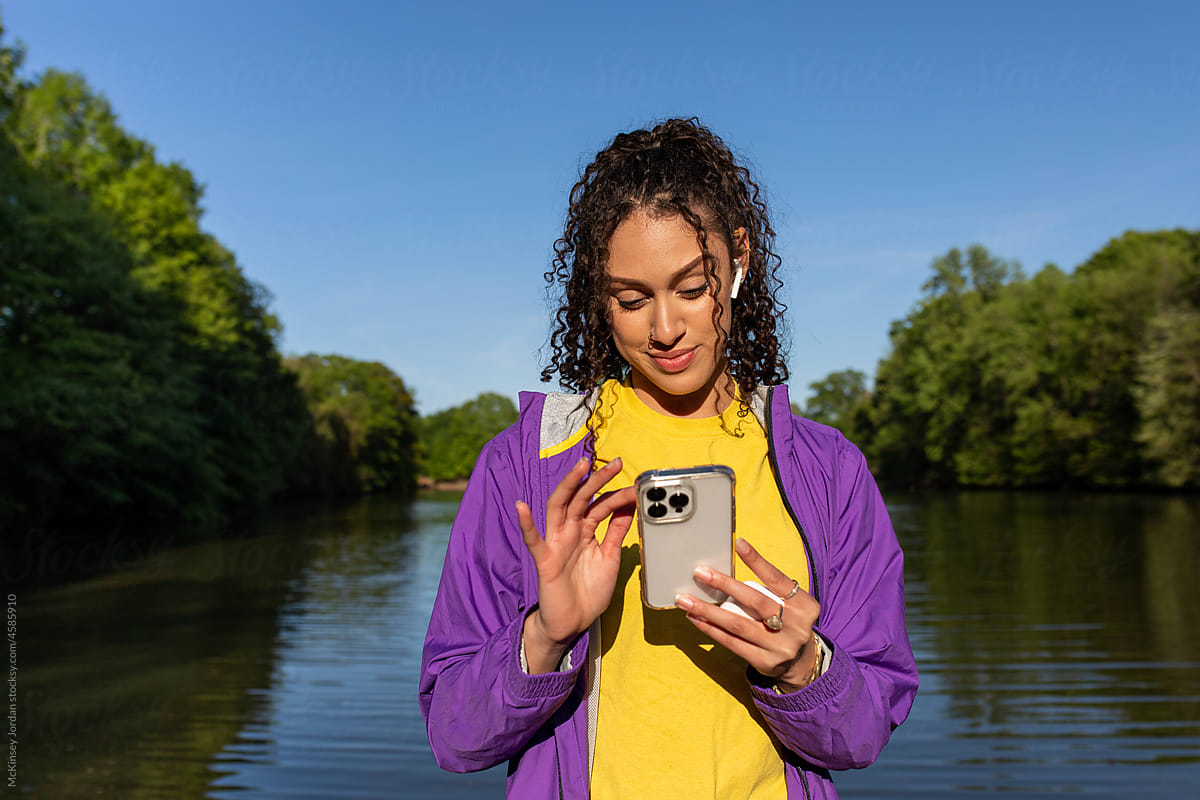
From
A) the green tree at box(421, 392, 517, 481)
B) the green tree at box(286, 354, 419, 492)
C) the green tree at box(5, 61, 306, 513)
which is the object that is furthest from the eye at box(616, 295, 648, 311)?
the green tree at box(421, 392, 517, 481)

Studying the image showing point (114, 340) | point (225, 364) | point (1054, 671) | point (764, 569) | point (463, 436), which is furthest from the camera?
point (463, 436)

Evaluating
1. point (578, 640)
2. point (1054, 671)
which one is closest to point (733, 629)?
point (578, 640)

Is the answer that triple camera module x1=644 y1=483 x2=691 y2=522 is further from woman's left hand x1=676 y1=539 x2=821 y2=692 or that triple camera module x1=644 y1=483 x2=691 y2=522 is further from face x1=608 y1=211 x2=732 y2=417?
face x1=608 y1=211 x2=732 y2=417

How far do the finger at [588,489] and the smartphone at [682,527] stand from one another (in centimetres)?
8

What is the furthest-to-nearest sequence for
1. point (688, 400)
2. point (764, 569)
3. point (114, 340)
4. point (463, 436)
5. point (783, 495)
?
point (463, 436) < point (114, 340) < point (688, 400) < point (783, 495) < point (764, 569)

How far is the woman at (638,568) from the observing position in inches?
52.7

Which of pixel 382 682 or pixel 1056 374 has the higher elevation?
pixel 1056 374

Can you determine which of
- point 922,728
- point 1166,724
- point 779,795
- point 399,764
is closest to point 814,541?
point 779,795

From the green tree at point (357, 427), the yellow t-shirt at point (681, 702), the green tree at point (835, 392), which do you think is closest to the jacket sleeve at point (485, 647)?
the yellow t-shirt at point (681, 702)

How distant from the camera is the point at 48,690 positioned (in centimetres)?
774

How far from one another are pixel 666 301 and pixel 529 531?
504 mm

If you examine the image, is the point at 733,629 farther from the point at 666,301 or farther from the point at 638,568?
the point at 666,301

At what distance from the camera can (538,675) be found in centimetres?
137

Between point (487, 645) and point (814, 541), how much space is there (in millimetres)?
537
